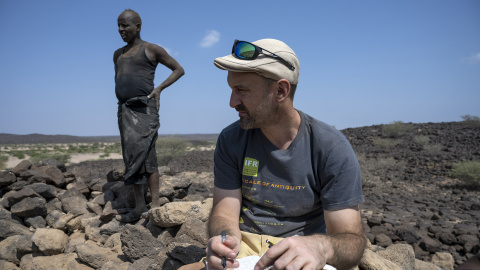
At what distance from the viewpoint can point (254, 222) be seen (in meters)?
2.38

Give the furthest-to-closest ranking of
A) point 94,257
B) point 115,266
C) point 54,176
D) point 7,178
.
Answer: point 54,176
point 7,178
point 94,257
point 115,266

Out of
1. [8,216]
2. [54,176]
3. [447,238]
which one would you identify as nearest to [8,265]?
[8,216]

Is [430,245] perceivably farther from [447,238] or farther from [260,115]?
[260,115]

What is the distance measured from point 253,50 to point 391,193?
8.24 metres

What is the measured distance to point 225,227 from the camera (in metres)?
2.25

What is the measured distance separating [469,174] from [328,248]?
32.1ft

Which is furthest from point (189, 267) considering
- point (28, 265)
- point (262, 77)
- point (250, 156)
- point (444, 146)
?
point (444, 146)

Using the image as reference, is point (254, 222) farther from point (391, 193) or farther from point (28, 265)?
point (391, 193)

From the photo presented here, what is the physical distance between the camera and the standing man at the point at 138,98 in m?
4.60

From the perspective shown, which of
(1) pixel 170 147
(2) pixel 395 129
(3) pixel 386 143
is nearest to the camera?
(3) pixel 386 143

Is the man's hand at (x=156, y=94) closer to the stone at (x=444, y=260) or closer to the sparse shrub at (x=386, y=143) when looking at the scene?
the stone at (x=444, y=260)

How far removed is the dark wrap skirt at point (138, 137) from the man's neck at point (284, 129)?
263 cm

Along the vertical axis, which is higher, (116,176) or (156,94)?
(156,94)

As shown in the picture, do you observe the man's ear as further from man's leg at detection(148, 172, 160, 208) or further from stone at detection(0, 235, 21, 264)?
stone at detection(0, 235, 21, 264)
